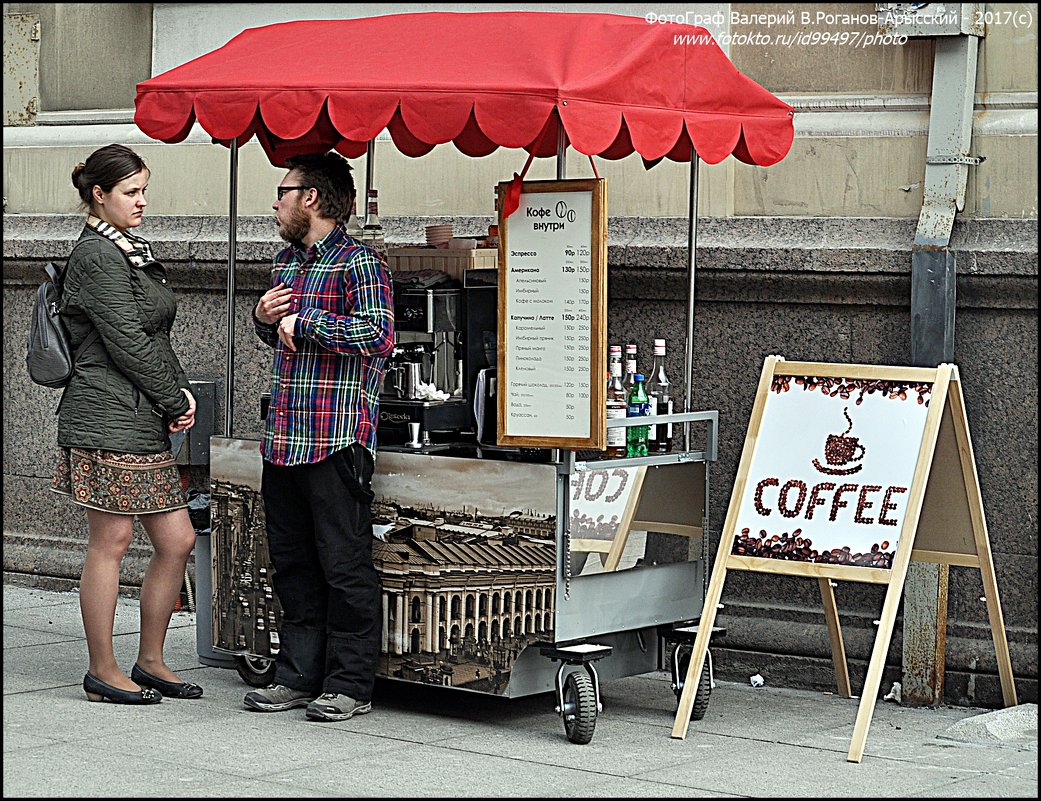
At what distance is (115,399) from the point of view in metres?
6.05

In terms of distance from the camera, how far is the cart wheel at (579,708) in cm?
566

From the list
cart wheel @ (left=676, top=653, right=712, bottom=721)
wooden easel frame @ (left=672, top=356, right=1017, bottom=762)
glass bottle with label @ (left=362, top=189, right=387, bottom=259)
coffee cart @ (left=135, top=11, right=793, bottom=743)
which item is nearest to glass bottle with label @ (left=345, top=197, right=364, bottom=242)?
glass bottle with label @ (left=362, top=189, right=387, bottom=259)

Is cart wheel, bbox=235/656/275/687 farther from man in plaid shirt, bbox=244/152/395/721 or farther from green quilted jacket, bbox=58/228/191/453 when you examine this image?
green quilted jacket, bbox=58/228/191/453

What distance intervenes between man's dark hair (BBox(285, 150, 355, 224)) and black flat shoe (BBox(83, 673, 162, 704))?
188 cm

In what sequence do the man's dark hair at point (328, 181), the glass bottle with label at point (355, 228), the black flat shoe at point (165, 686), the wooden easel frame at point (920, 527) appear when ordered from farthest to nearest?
the glass bottle with label at point (355, 228)
the black flat shoe at point (165, 686)
the man's dark hair at point (328, 181)
the wooden easel frame at point (920, 527)

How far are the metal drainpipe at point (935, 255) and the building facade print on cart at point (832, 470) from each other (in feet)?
2.16

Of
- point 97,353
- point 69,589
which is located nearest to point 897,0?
point 97,353

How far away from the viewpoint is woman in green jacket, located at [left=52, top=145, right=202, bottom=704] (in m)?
6.01

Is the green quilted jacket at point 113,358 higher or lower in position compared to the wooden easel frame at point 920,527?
higher

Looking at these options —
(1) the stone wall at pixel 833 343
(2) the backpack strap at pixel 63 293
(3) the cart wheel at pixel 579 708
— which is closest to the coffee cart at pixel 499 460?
(3) the cart wheel at pixel 579 708

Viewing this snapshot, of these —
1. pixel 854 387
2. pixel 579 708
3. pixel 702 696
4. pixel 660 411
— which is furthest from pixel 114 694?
pixel 854 387

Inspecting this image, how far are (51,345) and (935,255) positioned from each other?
3318mm

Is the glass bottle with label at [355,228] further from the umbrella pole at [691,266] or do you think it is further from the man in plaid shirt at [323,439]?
the umbrella pole at [691,266]

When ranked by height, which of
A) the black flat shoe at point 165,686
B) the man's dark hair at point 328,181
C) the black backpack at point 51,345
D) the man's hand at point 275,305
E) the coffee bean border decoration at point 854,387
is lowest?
the black flat shoe at point 165,686
